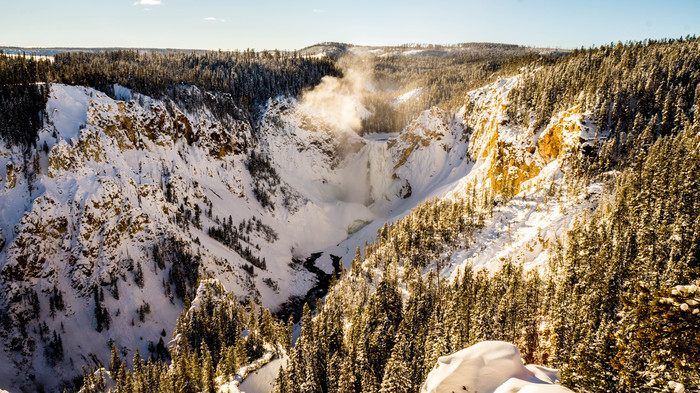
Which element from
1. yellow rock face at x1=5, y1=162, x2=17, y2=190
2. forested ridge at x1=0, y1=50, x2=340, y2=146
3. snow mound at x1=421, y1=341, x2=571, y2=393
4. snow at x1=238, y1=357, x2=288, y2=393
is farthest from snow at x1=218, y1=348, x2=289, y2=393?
forested ridge at x1=0, y1=50, x2=340, y2=146

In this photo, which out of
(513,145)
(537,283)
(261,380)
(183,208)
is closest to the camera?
(537,283)

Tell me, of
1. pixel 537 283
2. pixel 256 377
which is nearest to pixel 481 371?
pixel 537 283

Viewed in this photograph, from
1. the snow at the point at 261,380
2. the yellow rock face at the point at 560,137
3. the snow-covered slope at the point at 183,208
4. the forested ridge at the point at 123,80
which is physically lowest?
the snow at the point at 261,380

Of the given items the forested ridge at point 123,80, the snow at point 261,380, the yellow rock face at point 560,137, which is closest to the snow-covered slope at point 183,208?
the yellow rock face at point 560,137

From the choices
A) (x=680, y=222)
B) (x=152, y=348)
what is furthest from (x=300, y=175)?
(x=680, y=222)

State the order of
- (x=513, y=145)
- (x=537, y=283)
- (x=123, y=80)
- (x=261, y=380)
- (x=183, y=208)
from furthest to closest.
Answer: (x=123, y=80)
(x=513, y=145)
(x=183, y=208)
(x=261, y=380)
(x=537, y=283)

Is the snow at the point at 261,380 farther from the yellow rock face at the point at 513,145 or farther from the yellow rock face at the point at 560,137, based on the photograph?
the yellow rock face at the point at 560,137

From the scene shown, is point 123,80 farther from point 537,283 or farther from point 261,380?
point 537,283

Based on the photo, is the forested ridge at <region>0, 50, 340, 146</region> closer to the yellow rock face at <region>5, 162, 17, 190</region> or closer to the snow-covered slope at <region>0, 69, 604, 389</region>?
the snow-covered slope at <region>0, 69, 604, 389</region>
